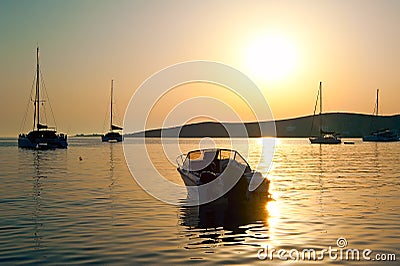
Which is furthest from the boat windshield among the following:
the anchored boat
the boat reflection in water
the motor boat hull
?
the motor boat hull

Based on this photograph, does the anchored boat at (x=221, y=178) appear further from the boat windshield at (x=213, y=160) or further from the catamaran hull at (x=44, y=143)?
the catamaran hull at (x=44, y=143)

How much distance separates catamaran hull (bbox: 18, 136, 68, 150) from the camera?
110m

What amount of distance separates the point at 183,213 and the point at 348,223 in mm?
8467

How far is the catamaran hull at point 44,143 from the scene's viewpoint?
110 m

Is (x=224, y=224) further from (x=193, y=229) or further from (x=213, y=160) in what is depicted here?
(x=213, y=160)

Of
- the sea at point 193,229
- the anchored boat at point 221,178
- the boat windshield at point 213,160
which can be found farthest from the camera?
the boat windshield at point 213,160

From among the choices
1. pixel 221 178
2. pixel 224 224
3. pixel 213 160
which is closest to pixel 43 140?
pixel 213 160

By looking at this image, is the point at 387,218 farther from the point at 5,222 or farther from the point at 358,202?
the point at 5,222

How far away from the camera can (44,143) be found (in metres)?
111

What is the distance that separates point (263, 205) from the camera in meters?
29.3

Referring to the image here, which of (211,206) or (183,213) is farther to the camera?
(211,206)

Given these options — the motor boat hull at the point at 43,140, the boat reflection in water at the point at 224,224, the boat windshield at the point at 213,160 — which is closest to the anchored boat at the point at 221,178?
the boat windshield at the point at 213,160

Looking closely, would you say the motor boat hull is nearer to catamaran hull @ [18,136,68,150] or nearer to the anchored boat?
catamaran hull @ [18,136,68,150]

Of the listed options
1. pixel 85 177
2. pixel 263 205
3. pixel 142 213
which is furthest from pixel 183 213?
pixel 85 177
